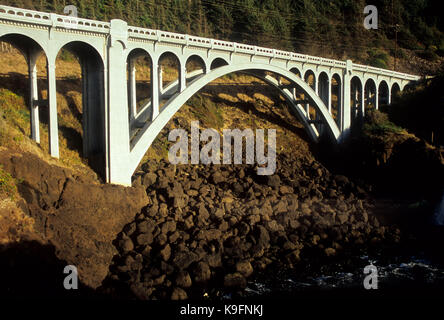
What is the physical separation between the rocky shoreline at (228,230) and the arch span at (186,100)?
168cm

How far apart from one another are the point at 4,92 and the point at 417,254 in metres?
20.4

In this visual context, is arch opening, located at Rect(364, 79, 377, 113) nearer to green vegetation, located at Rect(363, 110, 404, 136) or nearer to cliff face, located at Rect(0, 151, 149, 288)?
green vegetation, located at Rect(363, 110, 404, 136)

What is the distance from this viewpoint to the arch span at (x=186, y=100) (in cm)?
1986

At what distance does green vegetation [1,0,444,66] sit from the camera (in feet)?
123

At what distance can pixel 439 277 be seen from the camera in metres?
16.8

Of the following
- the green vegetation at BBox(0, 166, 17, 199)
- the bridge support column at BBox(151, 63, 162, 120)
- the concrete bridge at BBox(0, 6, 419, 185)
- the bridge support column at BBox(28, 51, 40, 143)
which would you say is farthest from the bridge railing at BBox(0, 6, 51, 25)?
the green vegetation at BBox(0, 166, 17, 199)

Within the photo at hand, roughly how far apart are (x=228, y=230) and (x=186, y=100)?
7353 mm

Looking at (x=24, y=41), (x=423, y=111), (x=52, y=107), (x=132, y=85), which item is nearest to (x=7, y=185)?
→ (x=52, y=107)

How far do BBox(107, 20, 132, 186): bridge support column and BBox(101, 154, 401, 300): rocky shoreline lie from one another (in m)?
1.70

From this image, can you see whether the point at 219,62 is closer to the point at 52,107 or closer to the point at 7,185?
the point at 52,107

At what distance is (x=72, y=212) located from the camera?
15.4 m
